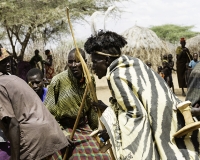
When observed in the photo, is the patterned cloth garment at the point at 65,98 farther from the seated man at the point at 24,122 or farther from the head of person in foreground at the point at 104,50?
the head of person in foreground at the point at 104,50

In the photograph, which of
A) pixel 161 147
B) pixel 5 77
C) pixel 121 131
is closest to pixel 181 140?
pixel 161 147

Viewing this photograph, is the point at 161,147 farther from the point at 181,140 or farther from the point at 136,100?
the point at 136,100

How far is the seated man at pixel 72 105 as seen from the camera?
4.36 m

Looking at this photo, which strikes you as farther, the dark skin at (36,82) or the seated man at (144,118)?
the dark skin at (36,82)

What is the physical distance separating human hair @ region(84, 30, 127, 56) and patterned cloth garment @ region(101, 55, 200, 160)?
0.32 metres

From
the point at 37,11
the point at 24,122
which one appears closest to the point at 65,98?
the point at 24,122

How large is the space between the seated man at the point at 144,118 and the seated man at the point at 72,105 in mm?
1566

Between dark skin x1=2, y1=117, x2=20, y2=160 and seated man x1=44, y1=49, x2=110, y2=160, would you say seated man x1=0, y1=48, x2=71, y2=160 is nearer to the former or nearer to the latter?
dark skin x1=2, y1=117, x2=20, y2=160

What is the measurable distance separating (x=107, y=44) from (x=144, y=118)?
68 cm

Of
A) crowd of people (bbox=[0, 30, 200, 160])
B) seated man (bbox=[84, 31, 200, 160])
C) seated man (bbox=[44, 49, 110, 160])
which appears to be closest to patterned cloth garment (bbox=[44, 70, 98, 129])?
seated man (bbox=[44, 49, 110, 160])

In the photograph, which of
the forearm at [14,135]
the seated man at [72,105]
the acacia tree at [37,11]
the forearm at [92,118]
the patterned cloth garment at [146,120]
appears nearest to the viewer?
the patterned cloth garment at [146,120]

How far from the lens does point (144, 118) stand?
8.71 ft

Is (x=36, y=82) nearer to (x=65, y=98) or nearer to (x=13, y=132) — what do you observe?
(x=65, y=98)

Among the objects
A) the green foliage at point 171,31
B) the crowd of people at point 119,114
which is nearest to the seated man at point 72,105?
the crowd of people at point 119,114
